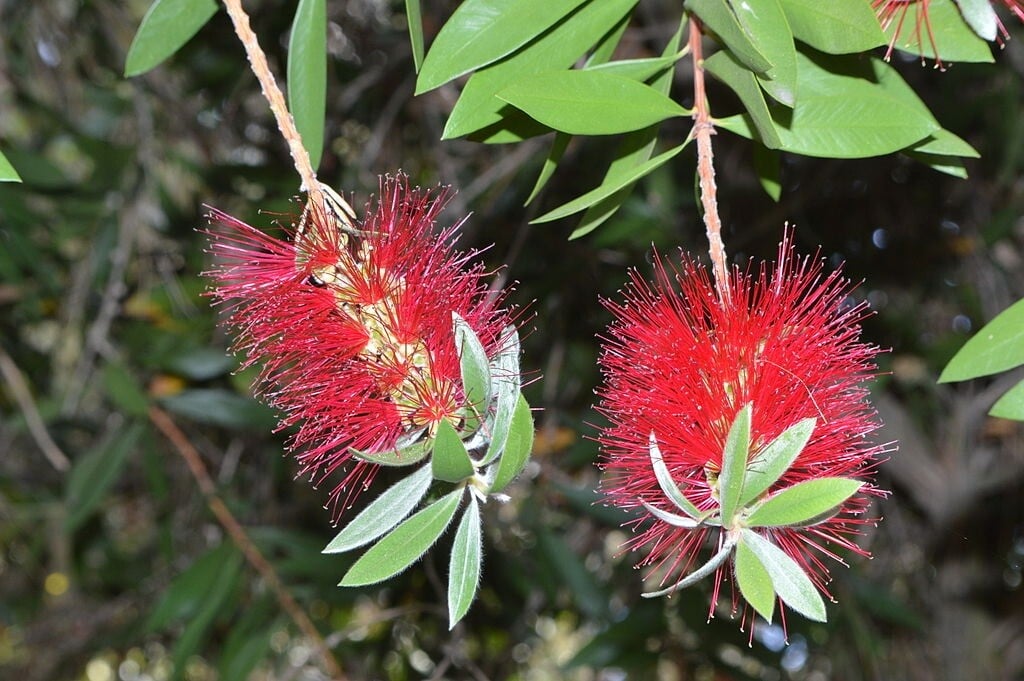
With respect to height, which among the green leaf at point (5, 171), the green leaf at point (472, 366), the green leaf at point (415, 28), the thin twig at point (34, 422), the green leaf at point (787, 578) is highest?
the green leaf at point (415, 28)

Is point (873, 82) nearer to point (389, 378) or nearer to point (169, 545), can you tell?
point (389, 378)

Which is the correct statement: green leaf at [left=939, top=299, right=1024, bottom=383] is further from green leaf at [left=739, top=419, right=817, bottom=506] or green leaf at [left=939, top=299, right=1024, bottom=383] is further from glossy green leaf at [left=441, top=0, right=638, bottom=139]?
glossy green leaf at [left=441, top=0, right=638, bottom=139]

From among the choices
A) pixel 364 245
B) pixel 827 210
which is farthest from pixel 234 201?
pixel 364 245

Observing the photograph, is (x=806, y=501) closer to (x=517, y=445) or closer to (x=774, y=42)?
(x=517, y=445)

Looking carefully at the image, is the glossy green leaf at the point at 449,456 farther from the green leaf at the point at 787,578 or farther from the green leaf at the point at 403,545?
the green leaf at the point at 787,578

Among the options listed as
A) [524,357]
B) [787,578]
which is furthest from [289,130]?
[524,357]

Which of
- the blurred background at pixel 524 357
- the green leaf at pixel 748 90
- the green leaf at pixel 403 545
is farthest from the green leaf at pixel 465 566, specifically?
the blurred background at pixel 524 357

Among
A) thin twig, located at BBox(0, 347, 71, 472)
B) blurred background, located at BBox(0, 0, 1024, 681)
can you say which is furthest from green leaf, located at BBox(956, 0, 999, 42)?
thin twig, located at BBox(0, 347, 71, 472)
